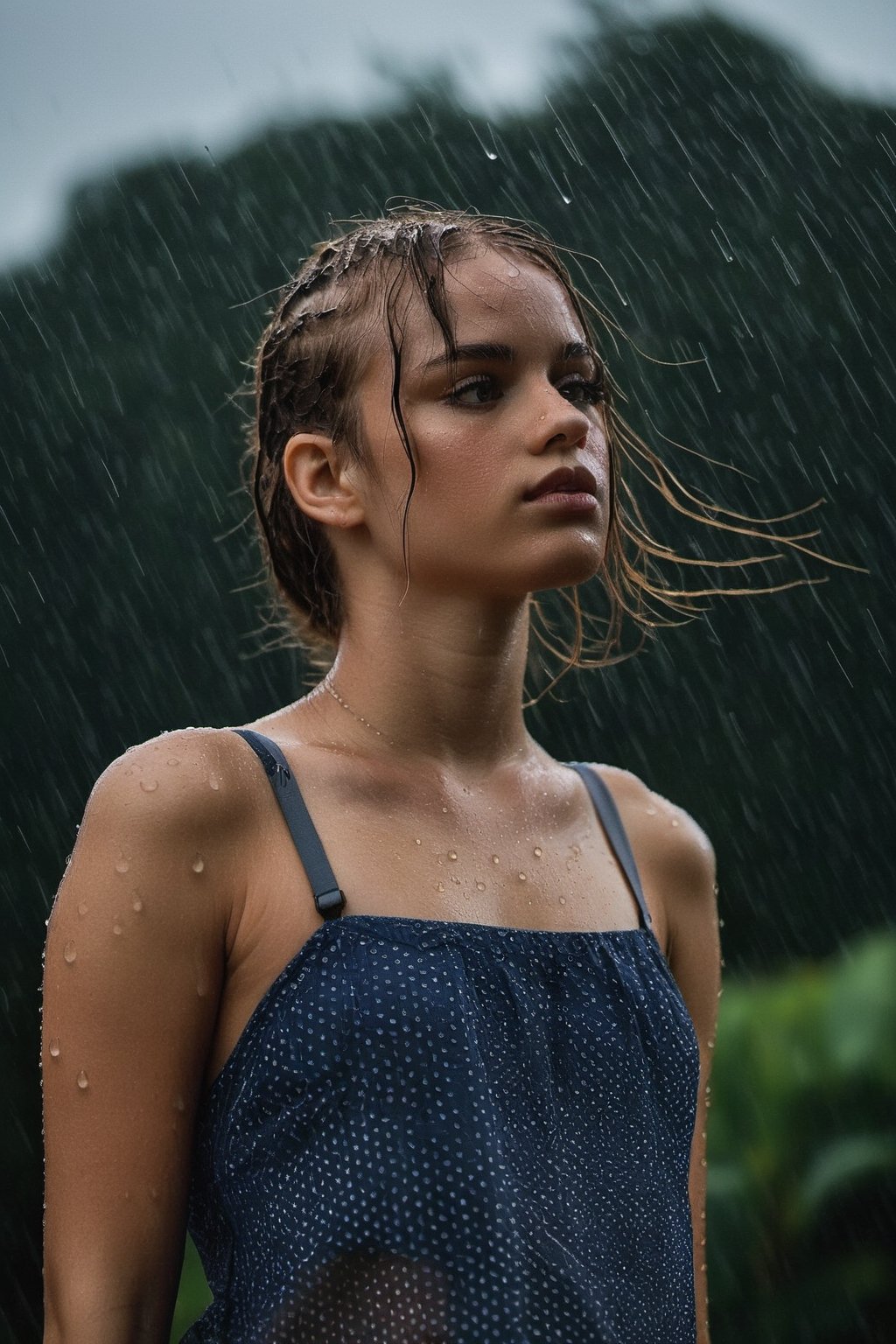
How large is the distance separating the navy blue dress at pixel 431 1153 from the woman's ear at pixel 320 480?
35 centimetres

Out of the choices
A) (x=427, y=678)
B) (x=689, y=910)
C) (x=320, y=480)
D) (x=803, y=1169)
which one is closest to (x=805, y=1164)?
(x=803, y=1169)

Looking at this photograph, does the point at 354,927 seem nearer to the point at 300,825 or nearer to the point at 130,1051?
the point at 300,825

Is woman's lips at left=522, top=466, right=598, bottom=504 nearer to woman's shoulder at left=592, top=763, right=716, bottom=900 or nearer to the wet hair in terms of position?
the wet hair

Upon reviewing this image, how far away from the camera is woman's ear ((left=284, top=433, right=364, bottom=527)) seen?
2.08 m

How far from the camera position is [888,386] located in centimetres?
629

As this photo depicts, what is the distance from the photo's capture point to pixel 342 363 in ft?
6.81

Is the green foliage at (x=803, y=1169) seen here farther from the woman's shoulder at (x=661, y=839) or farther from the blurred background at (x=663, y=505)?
the woman's shoulder at (x=661, y=839)

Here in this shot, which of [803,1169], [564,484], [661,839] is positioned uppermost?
[564,484]

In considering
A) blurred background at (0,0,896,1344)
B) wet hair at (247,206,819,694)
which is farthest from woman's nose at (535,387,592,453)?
blurred background at (0,0,896,1344)

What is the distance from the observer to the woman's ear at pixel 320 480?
6.83ft

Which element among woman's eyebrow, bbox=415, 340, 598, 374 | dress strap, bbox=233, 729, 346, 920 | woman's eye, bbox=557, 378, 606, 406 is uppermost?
woman's eyebrow, bbox=415, 340, 598, 374

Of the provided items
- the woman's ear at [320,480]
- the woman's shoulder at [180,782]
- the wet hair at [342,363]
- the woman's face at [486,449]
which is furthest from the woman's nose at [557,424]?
the woman's shoulder at [180,782]

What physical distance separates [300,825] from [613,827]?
551 millimetres

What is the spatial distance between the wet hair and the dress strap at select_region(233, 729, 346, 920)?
31cm
